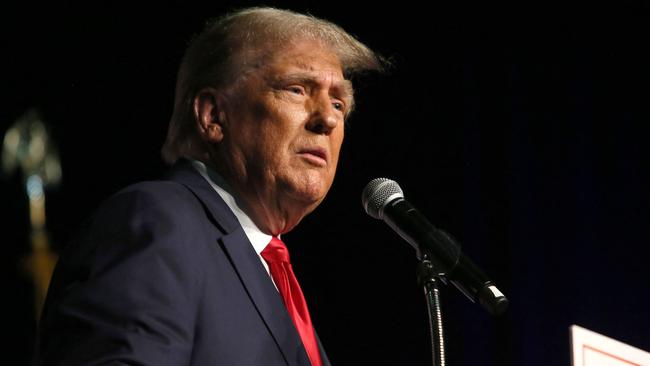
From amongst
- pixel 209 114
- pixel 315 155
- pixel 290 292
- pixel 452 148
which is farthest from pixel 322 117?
pixel 452 148

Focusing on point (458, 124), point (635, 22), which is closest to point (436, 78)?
point (458, 124)

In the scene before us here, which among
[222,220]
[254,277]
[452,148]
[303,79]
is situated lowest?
[254,277]

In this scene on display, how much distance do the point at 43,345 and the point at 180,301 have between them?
0.22 metres

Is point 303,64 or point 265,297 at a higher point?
point 303,64

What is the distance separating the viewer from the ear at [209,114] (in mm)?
1854

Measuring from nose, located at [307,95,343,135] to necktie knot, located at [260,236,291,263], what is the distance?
291 millimetres

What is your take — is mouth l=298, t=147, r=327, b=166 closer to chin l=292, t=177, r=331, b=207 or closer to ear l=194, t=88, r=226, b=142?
chin l=292, t=177, r=331, b=207

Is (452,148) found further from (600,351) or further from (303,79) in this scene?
(600,351)

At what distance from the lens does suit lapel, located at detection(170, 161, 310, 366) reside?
142 cm

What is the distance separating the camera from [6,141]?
11.7ft

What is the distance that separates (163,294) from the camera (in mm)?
1240

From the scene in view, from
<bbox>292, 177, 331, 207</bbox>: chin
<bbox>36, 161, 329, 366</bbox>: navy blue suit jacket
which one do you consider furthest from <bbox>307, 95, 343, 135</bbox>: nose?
<bbox>36, 161, 329, 366</bbox>: navy blue suit jacket

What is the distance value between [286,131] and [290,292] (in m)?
0.37

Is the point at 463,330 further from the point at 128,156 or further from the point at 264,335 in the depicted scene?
the point at 264,335
